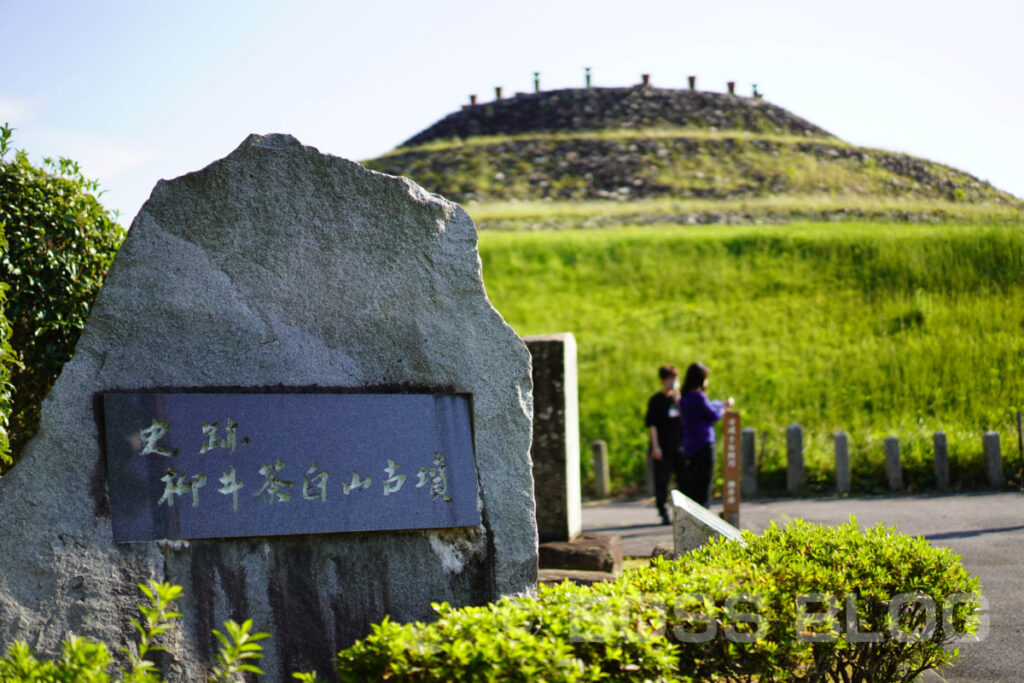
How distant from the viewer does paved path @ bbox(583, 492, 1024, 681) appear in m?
4.46

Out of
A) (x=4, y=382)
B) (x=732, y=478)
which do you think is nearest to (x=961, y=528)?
(x=732, y=478)

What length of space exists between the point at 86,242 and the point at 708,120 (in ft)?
126

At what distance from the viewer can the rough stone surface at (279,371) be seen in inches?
134

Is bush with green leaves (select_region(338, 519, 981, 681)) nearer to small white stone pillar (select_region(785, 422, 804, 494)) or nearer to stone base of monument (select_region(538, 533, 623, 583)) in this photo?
stone base of monument (select_region(538, 533, 623, 583))

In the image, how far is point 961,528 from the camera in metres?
7.96

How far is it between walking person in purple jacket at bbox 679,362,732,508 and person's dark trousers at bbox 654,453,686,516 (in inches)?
14.2

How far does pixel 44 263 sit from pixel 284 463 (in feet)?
7.92

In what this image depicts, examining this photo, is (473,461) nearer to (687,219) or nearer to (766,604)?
(766,604)

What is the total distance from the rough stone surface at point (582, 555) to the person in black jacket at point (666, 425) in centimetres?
A: 189

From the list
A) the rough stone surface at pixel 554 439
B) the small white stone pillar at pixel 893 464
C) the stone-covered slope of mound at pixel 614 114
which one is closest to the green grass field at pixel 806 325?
the small white stone pillar at pixel 893 464

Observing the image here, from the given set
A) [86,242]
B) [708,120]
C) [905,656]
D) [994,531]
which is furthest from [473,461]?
[708,120]

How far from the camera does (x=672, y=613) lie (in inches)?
125

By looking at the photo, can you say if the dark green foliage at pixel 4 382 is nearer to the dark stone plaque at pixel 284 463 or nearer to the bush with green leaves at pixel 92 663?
the dark stone plaque at pixel 284 463

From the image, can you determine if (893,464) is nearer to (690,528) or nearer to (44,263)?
(690,528)
